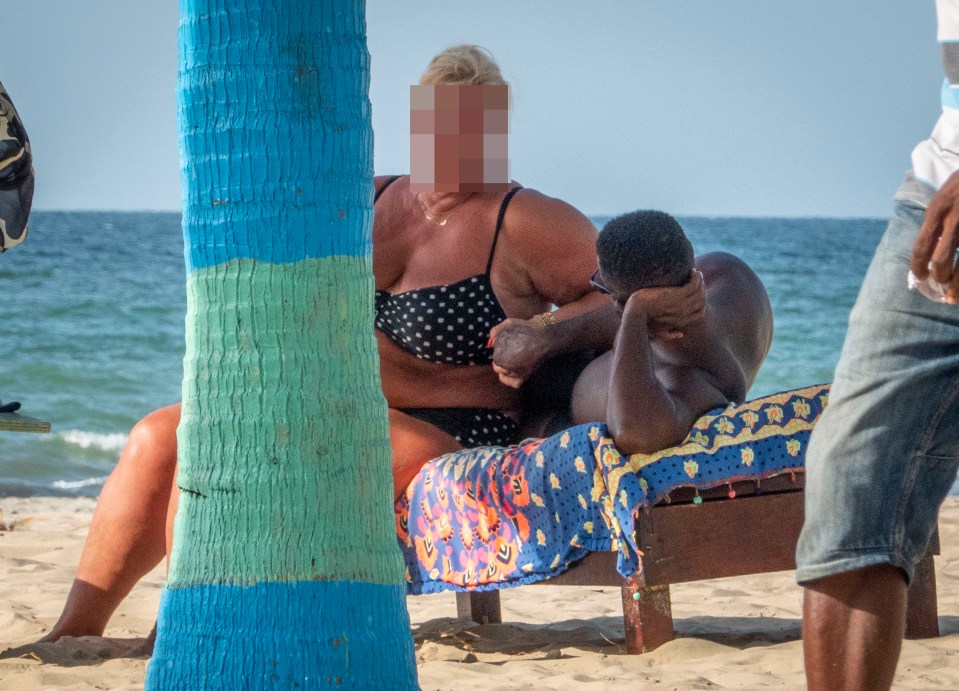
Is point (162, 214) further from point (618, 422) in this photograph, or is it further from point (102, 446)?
point (618, 422)

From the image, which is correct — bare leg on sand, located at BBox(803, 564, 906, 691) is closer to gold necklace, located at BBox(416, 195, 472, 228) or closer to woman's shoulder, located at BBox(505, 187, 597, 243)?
woman's shoulder, located at BBox(505, 187, 597, 243)

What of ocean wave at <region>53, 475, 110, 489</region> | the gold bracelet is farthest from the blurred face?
ocean wave at <region>53, 475, 110, 489</region>

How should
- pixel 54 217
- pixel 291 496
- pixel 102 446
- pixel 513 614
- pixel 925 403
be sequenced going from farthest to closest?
pixel 54 217
pixel 102 446
pixel 513 614
pixel 291 496
pixel 925 403

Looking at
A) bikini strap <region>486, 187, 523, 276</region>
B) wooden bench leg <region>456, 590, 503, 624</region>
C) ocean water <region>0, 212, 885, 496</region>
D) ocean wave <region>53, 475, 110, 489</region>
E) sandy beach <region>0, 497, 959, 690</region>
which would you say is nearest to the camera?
sandy beach <region>0, 497, 959, 690</region>

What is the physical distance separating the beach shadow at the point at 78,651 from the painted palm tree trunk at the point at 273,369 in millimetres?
1595

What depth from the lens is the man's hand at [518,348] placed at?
3.94m

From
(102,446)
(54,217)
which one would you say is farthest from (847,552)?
(54,217)

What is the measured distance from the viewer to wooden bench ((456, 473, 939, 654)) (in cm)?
359

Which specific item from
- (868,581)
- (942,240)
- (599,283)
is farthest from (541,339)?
(942,240)

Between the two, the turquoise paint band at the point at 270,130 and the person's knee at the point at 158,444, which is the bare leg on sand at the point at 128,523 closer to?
the person's knee at the point at 158,444

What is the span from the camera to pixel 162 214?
46.3m

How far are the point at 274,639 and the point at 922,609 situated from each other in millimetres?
2427

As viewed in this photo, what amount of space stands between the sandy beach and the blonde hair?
191cm

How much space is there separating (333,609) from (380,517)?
0.68 feet
